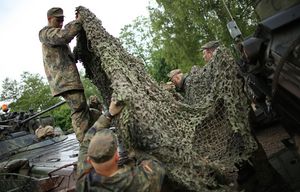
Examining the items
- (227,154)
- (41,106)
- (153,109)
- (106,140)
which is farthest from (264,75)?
(41,106)

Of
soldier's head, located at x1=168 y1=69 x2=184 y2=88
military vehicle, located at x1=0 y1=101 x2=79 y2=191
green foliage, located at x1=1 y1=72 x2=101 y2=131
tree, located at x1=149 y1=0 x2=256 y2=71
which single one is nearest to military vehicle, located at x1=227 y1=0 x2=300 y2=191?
Result: soldier's head, located at x1=168 y1=69 x2=184 y2=88

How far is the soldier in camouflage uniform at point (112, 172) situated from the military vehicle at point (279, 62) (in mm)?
1256

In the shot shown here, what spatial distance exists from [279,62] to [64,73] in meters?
2.21

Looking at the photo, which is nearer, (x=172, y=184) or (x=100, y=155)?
(x=100, y=155)

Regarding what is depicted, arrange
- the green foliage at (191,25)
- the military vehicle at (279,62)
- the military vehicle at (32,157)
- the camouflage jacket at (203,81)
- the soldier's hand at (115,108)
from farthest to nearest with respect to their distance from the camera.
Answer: the green foliage at (191,25), the military vehicle at (32,157), the camouflage jacket at (203,81), the military vehicle at (279,62), the soldier's hand at (115,108)

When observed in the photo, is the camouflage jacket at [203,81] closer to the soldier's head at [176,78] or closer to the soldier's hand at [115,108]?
the soldier's head at [176,78]

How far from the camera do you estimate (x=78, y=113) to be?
13.7ft

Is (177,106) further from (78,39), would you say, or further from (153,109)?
(78,39)

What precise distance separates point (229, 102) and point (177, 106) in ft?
1.55

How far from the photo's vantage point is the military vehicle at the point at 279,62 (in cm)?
306

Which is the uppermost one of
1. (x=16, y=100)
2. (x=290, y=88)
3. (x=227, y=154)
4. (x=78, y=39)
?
(x=16, y=100)

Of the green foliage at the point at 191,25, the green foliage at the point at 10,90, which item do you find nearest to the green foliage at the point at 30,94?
the green foliage at the point at 10,90

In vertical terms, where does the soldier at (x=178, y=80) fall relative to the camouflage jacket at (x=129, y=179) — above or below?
above

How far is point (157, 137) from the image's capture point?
2.84 m
